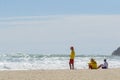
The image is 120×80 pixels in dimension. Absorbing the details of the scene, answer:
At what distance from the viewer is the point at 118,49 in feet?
393

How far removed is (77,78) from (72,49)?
22.1ft

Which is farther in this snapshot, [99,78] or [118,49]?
[118,49]

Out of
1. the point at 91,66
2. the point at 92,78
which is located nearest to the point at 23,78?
the point at 92,78

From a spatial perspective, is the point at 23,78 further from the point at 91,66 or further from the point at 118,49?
the point at 118,49

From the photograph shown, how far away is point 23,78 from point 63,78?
5.30 ft

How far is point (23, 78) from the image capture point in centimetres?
1669

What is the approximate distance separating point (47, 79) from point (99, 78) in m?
2.08

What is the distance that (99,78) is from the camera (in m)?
16.6

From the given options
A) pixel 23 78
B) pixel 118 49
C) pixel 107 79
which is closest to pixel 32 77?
pixel 23 78

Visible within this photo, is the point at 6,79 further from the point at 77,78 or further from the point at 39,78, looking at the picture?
the point at 77,78

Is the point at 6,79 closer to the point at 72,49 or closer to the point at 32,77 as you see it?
the point at 32,77

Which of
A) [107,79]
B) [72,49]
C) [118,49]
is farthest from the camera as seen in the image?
[118,49]

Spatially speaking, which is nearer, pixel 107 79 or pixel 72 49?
pixel 107 79

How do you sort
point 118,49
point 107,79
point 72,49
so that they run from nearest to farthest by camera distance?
point 107,79
point 72,49
point 118,49
